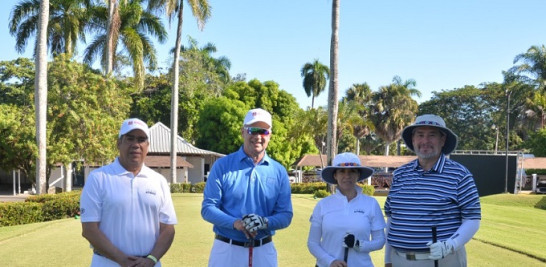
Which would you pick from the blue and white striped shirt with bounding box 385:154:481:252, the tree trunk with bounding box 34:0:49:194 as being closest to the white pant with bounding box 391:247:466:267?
the blue and white striped shirt with bounding box 385:154:481:252

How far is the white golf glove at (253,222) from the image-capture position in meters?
4.08

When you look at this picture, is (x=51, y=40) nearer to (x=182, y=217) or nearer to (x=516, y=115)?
(x=182, y=217)

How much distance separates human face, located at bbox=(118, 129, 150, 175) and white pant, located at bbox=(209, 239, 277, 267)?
0.95 m

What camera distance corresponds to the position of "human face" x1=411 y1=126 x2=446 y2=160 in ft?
14.3

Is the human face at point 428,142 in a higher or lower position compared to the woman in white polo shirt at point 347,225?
higher

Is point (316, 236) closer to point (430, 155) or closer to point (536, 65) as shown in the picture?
point (430, 155)

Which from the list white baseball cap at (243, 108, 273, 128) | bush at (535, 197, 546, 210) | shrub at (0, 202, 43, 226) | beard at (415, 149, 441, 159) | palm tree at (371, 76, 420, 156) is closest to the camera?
beard at (415, 149, 441, 159)

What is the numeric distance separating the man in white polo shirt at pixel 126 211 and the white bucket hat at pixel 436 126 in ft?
7.24

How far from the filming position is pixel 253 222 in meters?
4.09

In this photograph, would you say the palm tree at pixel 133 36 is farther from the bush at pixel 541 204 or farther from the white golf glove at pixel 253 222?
the white golf glove at pixel 253 222

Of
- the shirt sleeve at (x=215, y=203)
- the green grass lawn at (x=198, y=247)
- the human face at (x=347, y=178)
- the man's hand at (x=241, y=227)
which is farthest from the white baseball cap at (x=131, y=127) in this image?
the green grass lawn at (x=198, y=247)

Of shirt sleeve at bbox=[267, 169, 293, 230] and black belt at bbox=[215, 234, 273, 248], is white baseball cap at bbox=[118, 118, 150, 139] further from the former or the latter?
shirt sleeve at bbox=[267, 169, 293, 230]

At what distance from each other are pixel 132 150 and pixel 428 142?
243 cm

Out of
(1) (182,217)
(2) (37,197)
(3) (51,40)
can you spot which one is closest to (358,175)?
(1) (182,217)
